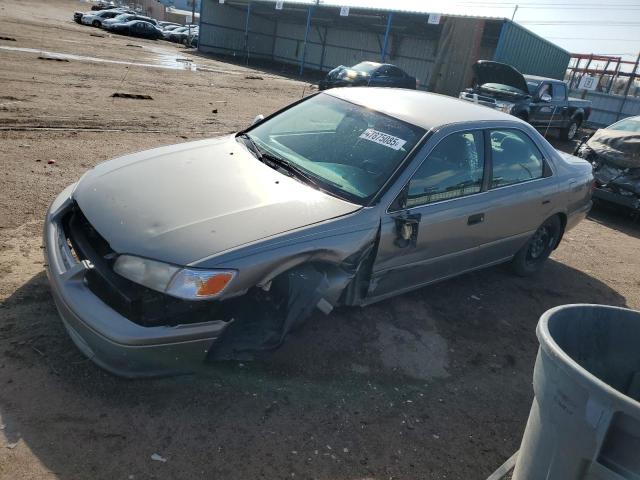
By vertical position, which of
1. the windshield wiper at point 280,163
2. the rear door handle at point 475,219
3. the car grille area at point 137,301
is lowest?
the car grille area at point 137,301

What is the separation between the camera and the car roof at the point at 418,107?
12.2 ft

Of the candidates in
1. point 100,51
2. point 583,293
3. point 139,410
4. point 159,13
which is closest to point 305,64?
point 100,51

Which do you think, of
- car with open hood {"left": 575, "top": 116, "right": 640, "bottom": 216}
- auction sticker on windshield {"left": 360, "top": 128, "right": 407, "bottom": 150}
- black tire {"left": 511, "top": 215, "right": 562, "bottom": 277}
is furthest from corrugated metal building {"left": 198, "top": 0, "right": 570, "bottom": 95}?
auction sticker on windshield {"left": 360, "top": 128, "right": 407, "bottom": 150}

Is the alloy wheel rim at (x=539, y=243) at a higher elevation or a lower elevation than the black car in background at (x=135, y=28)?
higher

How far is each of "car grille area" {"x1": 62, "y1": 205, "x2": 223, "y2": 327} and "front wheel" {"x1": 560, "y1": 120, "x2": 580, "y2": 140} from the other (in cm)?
1520

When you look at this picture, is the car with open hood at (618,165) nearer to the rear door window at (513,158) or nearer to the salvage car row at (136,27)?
the rear door window at (513,158)

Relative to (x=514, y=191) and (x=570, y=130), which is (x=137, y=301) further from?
(x=570, y=130)

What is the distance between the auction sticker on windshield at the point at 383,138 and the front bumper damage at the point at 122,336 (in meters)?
1.75

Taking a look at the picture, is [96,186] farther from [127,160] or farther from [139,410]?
[139,410]

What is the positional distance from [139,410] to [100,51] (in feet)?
72.7

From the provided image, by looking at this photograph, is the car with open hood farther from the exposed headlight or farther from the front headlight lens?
the exposed headlight

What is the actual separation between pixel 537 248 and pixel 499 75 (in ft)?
32.9

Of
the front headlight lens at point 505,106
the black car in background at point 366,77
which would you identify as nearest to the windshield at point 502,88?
the front headlight lens at point 505,106

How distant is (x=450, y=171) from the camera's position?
12.1ft
